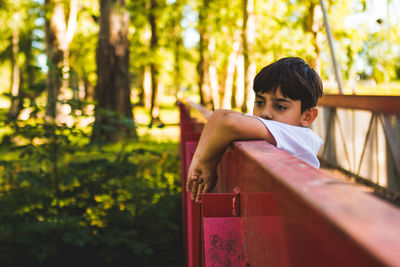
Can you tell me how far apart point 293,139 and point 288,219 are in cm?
107

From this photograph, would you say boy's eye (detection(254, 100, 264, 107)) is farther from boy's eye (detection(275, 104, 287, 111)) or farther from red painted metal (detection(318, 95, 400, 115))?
red painted metal (detection(318, 95, 400, 115))

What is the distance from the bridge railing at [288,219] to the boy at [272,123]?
0.08 meters

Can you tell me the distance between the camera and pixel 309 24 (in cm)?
1831

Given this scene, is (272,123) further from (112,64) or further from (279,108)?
(112,64)

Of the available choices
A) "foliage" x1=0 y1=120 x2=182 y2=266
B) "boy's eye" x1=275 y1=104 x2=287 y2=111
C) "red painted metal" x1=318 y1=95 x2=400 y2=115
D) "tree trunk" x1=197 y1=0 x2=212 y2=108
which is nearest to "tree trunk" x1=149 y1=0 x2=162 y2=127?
"tree trunk" x1=197 y1=0 x2=212 y2=108

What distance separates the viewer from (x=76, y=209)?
477cm

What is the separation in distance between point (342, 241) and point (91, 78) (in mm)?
38209

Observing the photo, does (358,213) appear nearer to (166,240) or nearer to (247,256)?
(247,256)

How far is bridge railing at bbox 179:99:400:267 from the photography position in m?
0.52

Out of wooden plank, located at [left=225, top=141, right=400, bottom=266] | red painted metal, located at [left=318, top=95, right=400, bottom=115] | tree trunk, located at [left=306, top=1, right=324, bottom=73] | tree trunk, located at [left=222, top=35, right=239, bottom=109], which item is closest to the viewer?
wooden plank, located at [left=225, top=141, right=400, bottom=266]

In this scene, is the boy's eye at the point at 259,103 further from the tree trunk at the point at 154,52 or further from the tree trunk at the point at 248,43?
the tree trunk at the point at 154,52

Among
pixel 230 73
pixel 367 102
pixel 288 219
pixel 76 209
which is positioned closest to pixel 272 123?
pixel 288 219

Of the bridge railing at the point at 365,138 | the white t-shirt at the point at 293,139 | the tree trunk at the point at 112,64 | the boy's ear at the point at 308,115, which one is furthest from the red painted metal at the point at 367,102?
the tree trunk at the point at 112,64

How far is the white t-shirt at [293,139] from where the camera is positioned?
72.8 inches
